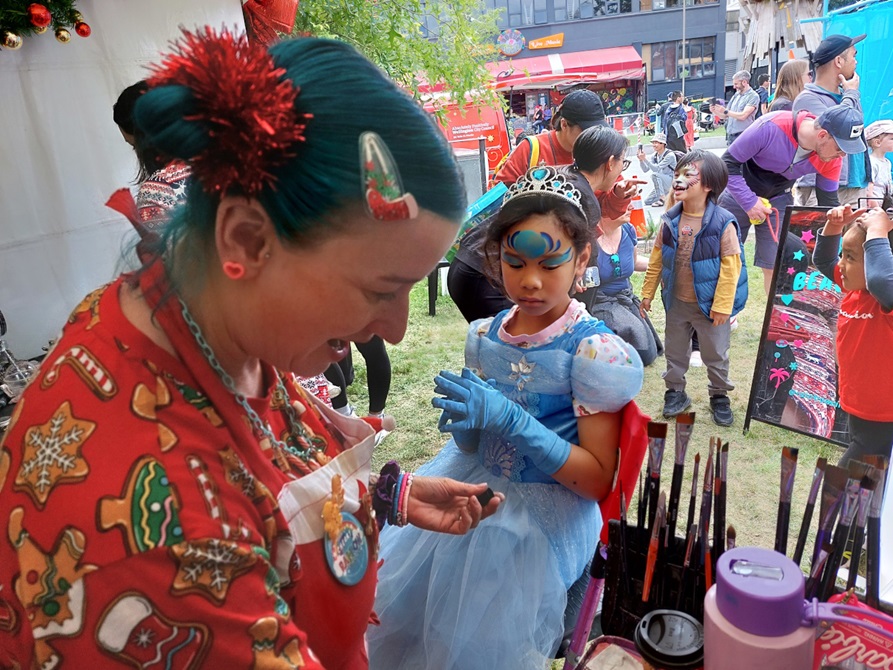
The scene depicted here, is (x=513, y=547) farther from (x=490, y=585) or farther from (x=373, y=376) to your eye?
(x=373, y=376)

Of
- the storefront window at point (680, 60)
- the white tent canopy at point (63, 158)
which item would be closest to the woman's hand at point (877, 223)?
the white tent canopy at point (63, 158)

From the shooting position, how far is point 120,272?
0.82 meters

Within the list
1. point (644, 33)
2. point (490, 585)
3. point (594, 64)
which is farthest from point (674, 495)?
point (644, 33)

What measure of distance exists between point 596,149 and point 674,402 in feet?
4.97

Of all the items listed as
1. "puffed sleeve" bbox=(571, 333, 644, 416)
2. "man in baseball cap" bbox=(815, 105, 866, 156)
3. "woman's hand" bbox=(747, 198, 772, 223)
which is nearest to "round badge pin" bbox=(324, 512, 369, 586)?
"puffed sleeve" bbox=(571, 333, 644, 416)

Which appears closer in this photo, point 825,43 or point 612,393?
point 612,393

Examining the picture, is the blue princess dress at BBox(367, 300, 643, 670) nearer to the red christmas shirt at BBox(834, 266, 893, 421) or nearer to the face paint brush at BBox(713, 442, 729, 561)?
the face paint brush at BBox(713, 442, 729, 561)

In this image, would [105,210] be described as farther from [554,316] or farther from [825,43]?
[825,43]

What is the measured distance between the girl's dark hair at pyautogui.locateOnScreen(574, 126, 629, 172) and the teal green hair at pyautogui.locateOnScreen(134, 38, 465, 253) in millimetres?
2176

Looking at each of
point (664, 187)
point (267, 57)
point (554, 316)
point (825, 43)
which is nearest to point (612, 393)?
point (554, 316)

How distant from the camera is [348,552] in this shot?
87cm

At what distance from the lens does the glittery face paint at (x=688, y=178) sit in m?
3.25

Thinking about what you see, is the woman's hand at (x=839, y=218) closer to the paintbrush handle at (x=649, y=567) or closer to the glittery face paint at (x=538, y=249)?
the glittery face paint at (x=538, y=249)

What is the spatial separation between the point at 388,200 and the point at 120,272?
0.37 meters
